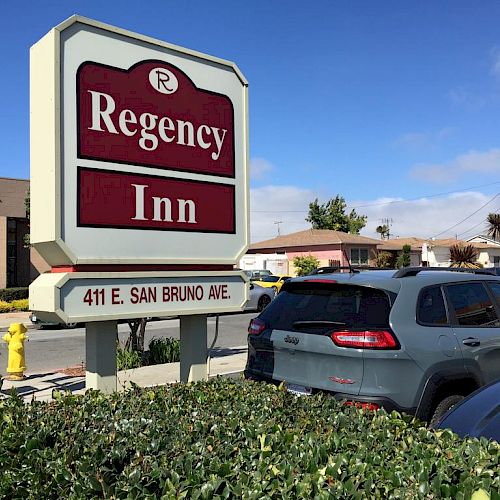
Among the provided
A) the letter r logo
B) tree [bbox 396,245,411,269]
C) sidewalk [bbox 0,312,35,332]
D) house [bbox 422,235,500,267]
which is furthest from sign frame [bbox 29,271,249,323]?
house [bbox 422,235,500,267]

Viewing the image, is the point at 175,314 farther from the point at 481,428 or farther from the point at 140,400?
the point at 481,428

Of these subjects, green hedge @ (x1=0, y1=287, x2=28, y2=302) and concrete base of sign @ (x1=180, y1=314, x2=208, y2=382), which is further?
green hedge @ (x1=0, y1=287, x2=28, y2=302)

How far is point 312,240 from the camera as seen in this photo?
45594mm

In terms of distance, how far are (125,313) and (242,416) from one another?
4.30 ft

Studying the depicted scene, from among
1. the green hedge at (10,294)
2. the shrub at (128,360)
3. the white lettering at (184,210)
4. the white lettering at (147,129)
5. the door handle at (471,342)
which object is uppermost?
the white lettering at (147,129)

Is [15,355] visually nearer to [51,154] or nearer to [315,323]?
[315,323]

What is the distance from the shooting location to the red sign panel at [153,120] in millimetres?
3727

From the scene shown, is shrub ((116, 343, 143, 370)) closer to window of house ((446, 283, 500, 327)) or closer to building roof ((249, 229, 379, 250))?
window of house ((446, 283, 500, 327))

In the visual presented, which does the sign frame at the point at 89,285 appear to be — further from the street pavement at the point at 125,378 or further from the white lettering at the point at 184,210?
the street pavement at the point at 125,378

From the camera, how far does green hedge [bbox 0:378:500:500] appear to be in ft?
6.41

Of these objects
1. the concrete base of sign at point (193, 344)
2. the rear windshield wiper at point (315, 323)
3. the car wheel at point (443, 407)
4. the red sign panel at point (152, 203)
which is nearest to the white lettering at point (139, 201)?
the red sign panel at point (152, 203)

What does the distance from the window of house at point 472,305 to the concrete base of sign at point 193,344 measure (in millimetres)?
2230

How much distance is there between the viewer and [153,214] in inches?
159

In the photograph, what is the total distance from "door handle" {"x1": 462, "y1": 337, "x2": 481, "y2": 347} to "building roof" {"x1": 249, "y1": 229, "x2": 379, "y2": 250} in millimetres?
38821
